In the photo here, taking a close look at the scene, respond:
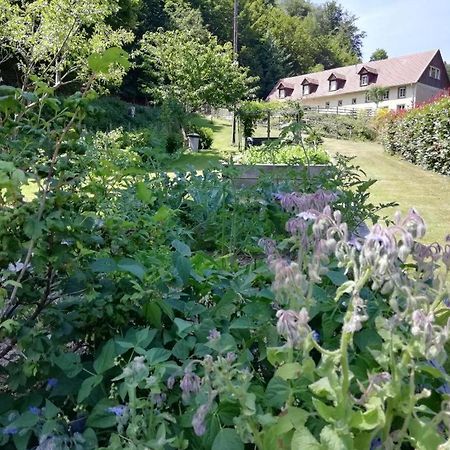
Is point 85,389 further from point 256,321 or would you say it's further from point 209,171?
point 209,171

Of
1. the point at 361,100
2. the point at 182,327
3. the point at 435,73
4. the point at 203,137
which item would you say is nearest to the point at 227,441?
the point at 182,327

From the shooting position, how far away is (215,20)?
46031 millimetres

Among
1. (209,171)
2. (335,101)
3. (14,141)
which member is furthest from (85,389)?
(335,101)

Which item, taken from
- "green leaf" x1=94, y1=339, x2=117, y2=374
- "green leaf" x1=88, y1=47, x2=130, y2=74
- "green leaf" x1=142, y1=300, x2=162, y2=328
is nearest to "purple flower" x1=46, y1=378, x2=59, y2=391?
"green leaf" x1=94, y1=339, x2=117, y2=374

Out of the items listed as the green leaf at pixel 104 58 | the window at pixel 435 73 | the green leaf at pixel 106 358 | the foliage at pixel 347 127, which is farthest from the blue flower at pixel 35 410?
the window at pixel 435 73

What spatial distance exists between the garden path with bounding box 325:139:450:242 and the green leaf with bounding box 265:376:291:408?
4.29m

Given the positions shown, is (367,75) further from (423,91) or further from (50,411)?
(50,411)

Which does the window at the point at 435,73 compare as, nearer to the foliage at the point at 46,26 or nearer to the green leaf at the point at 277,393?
the foliage at the point at 46,26

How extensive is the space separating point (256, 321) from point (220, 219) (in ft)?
5.86

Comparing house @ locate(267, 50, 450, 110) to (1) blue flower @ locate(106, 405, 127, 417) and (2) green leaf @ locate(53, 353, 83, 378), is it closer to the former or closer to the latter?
(2) green leaf @ locate(53, 353, 83, 378)

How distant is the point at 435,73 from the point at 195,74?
30708 millimetres

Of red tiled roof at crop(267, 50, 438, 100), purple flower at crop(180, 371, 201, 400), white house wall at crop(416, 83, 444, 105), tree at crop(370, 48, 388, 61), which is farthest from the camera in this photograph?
tree at crop(370, 48, 388, 61)

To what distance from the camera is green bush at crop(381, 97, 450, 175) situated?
1026 centimetres

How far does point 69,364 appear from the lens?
3.92ft
